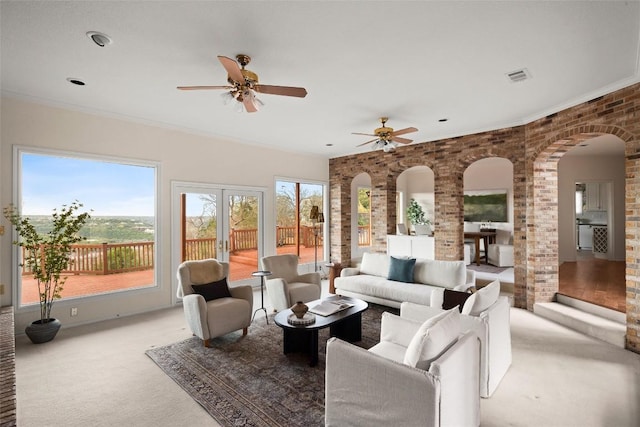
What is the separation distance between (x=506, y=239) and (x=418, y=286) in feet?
16.4

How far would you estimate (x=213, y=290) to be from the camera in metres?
4.13

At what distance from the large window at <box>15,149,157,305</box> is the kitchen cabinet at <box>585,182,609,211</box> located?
11051 millimetres

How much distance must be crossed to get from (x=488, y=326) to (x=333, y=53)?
2724 mm

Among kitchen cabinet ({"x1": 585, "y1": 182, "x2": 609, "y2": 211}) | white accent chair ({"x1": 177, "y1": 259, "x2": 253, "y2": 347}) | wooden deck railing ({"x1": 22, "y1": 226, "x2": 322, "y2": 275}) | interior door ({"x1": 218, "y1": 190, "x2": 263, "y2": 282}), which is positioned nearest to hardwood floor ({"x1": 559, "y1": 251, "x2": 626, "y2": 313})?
kitchen cabinet ({"x1": 585, "y1": 182, "x2": 609, "y2": 211})

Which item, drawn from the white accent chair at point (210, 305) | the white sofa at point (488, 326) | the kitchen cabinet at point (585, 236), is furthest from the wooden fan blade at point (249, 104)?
the kitchen cabinet at point (585, 236)

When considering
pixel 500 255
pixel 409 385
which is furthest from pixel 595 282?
pixel 409 385

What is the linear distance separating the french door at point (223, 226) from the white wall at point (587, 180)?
7.27 meters

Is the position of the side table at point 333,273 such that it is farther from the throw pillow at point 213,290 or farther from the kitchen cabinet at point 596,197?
the kitchen cabinet at point 596,197

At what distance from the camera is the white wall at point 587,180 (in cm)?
781

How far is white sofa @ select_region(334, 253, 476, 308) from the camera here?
4.73 m

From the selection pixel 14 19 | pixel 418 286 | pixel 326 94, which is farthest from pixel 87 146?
pixel 418 286

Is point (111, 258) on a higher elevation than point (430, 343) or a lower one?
higher

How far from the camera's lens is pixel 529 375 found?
3.08m

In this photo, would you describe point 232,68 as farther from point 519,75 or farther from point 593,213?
point 593,213
